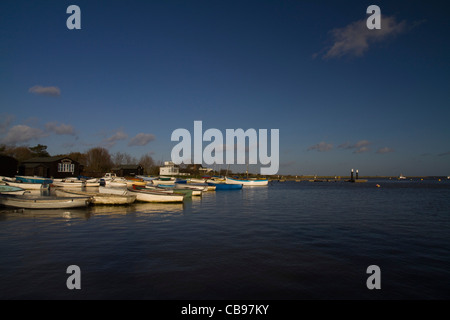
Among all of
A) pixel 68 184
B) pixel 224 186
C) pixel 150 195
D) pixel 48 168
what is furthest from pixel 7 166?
pixel 150 195

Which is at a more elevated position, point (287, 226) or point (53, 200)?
point (53, 200)

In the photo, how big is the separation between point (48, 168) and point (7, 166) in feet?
25.9

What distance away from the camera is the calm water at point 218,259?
7539 mm

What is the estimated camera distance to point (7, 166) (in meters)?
56.9

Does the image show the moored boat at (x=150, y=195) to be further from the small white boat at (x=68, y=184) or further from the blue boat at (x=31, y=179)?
the blue boat at (x=31, y=179)

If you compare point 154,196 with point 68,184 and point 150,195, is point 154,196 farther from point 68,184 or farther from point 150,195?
point 68,184

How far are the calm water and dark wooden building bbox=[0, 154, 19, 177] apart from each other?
1949 inches

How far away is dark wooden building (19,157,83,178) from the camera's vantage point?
2414 inches

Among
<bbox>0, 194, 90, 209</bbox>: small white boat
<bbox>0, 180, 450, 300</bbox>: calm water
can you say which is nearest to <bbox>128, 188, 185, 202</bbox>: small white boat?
<bbox>0, 194, 90, 209</bbox>: small white boat

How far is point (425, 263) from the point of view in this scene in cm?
1041

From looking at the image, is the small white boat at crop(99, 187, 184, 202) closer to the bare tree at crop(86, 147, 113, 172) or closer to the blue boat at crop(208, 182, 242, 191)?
the blue boat at crop(208, 182, 242, 191)

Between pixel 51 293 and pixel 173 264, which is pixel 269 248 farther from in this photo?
pixel 51 293
